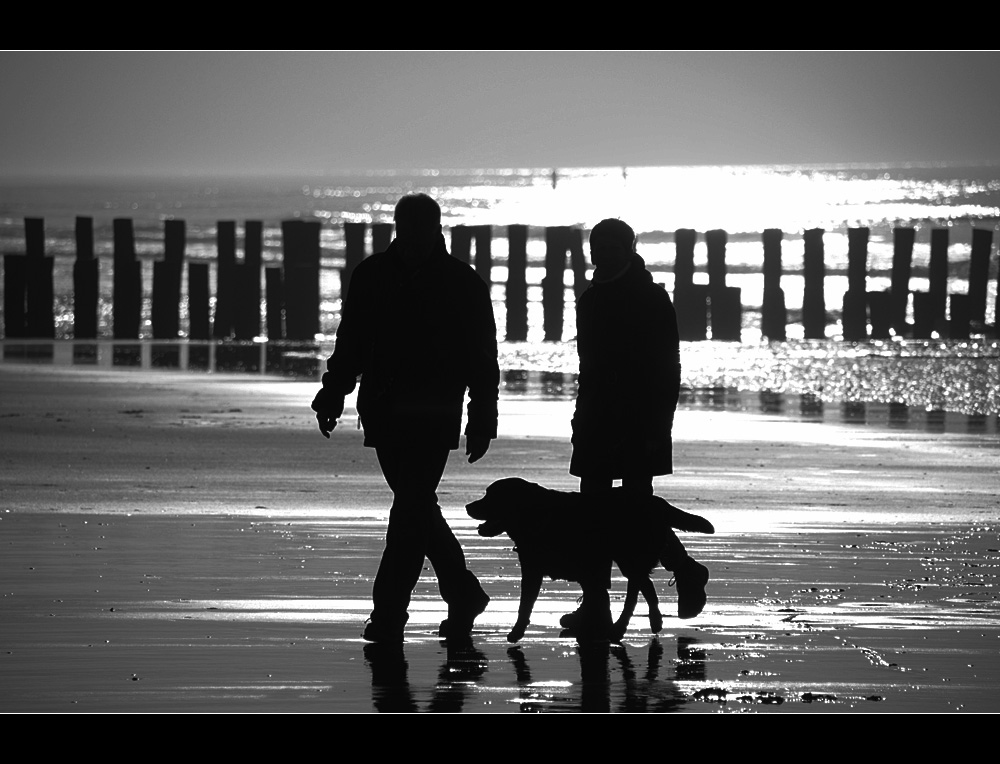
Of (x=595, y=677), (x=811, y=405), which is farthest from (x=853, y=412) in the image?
(x=595, y=677)

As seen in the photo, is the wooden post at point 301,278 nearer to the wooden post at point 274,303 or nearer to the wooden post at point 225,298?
the wooden post at point 274,303

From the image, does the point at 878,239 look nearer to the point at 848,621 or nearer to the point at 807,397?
the point at 807,397

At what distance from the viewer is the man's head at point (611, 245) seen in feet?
23.0

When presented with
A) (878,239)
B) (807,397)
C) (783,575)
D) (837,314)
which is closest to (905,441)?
(807,397)

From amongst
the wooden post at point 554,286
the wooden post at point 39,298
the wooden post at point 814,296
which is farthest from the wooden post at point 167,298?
the wooden post at point 814,296

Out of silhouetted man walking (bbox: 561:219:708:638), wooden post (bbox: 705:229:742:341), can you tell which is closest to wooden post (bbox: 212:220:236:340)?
wooden post (bbox: 705:229:742:341)

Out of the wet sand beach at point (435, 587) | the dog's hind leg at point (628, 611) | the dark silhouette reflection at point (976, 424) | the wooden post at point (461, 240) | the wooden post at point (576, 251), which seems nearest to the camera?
the wet sand beach at point (435, 587)

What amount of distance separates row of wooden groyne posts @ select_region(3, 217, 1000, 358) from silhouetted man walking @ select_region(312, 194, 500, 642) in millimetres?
19587

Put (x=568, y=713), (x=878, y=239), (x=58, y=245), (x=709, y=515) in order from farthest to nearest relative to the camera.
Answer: (x=878, y=239)
(x=58, y=245)
(x=709, y=515)
(x=568, y=713)

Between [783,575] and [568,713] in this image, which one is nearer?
[568,713]

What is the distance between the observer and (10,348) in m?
24.2

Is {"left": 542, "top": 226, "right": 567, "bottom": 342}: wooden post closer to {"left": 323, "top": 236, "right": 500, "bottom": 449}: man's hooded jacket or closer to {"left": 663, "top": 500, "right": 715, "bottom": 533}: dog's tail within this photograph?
{"left": 663, "top": 500, "right": 715, "bottom": 533}: dog's tail

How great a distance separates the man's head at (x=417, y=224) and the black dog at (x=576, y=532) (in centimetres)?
92
